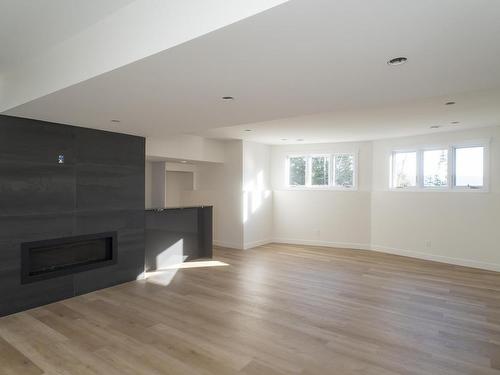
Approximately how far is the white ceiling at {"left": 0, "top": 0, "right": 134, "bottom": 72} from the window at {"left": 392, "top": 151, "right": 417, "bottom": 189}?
6249 mm

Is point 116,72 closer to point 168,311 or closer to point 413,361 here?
point 168,311

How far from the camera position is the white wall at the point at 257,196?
23.4ft

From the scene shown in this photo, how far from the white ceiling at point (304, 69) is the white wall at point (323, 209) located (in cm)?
323

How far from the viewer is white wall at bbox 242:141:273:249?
7127 millimetres

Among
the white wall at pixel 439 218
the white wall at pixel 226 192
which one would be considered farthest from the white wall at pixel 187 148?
the white wall at pixel 439 218

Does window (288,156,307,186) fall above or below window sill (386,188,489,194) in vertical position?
above

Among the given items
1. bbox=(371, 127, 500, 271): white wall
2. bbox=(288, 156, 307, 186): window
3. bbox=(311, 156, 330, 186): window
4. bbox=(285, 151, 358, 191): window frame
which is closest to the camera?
bbox=(371, 127, 500, 271): white wall

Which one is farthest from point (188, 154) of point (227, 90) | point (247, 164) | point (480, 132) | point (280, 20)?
point (480, 132)

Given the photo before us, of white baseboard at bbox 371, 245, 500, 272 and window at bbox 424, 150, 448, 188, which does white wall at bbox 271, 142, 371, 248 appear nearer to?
white baseboard at bbox 371, 245, 500, 272

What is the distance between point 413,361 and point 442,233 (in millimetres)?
A: 4209

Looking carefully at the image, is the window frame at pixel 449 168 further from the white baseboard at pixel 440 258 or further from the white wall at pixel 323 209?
the white baseboard at pixel 440 258

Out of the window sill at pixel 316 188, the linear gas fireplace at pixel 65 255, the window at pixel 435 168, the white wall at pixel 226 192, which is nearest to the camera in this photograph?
the linear gas fireplace at pixel 65 255

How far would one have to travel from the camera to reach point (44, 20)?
211 cm

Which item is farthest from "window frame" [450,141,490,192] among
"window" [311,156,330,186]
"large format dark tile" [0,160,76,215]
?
"large format dark tile" [0,160,76,215]
